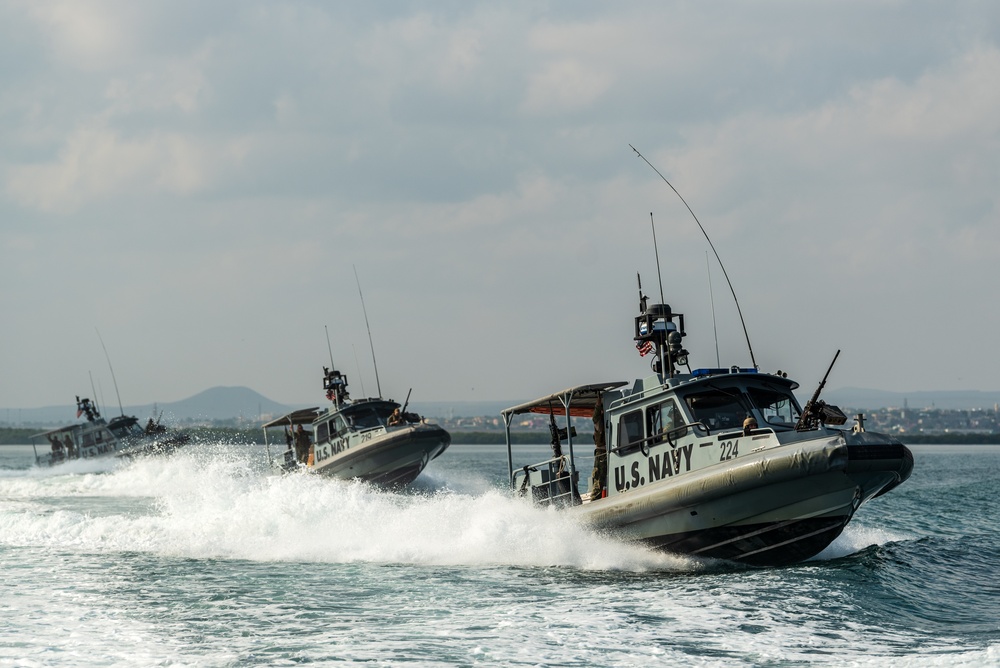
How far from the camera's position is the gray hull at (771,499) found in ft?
45.3

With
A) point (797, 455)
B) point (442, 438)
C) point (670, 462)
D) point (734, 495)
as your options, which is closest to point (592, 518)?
point (670, 462)

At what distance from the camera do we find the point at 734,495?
1445cm

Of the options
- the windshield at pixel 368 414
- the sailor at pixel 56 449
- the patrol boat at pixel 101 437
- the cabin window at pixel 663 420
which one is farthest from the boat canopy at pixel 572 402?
the sailor at pixel 56 449

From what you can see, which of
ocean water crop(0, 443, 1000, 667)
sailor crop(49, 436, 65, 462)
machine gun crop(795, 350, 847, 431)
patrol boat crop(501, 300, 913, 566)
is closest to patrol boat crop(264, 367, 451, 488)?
ocean water crop(0, 443, 1000, 667)

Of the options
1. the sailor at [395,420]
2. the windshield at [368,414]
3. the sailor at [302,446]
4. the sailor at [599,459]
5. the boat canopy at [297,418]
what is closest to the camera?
the sailor at [599,459]

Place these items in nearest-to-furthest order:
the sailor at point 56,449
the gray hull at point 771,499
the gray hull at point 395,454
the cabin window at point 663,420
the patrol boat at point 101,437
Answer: the gray hull at point 771,499 < the cabin window at point 663,420 < the gray hull at point 395,454 < the patrol boat at point 101,437 < the sailor at point 56,449

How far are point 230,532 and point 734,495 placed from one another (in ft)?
34.9

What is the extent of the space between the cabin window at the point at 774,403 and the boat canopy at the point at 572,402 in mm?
2173

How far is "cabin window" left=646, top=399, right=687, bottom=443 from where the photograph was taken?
Answer: 1562 cm

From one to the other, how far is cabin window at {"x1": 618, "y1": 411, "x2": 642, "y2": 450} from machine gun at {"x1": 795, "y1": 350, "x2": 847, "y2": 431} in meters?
2.59

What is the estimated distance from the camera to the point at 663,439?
51.9 feet

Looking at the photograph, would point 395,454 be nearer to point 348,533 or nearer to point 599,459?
point 348,533

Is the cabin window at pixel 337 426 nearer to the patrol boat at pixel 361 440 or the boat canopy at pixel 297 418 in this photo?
the patrol boat at pixel 361 440

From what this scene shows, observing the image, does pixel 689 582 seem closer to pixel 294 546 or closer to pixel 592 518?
pixel 592 518
